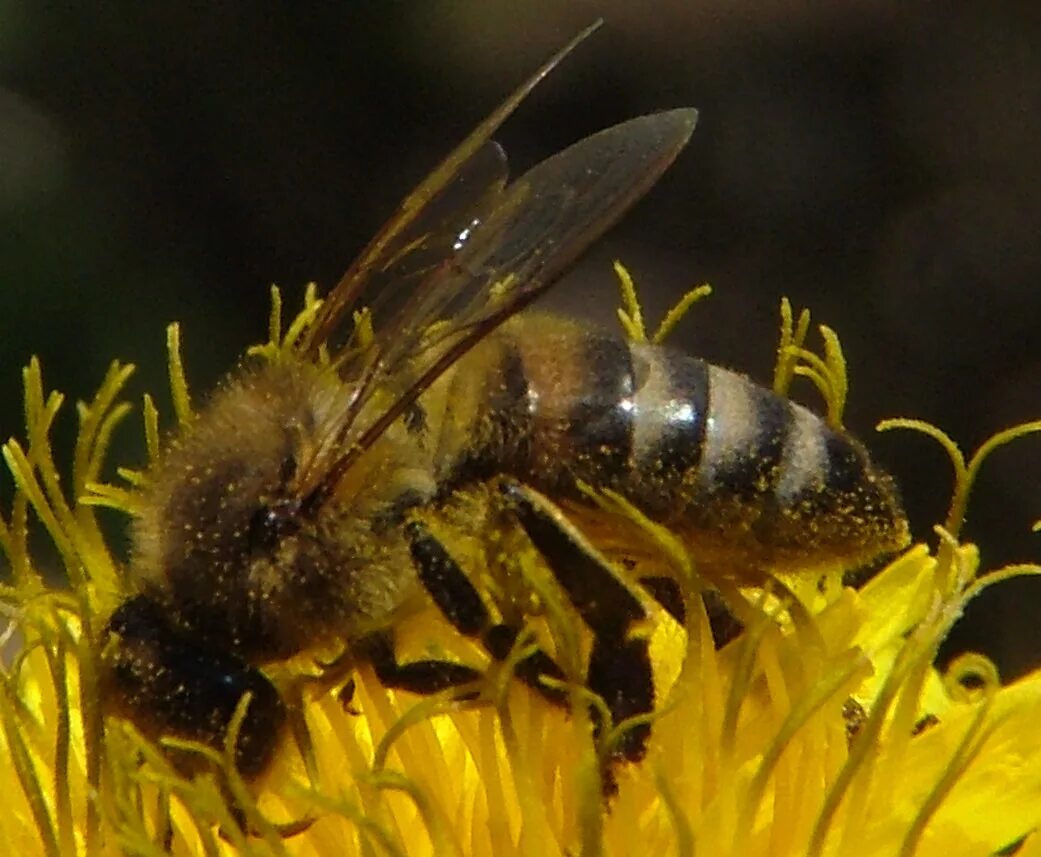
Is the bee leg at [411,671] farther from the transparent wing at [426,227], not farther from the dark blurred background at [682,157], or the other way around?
the dark blurred background at [682,157]

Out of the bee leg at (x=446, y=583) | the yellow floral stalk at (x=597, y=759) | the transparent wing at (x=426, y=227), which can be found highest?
the transparent wing at (x=426, y=227)

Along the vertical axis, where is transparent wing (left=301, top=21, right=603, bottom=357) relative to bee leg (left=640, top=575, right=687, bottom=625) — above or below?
above

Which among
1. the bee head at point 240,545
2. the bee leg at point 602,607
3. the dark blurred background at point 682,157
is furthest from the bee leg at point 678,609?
the dark blurred background at point 682,157

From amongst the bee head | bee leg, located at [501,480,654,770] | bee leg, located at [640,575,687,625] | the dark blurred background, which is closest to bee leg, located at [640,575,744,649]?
bee leg, located at [640,575,687,625]

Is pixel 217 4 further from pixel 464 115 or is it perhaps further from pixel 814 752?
pixel 814 752

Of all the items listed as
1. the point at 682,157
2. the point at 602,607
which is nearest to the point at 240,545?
the point at 602,607

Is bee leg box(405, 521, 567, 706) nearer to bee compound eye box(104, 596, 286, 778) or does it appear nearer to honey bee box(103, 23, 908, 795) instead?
honey bee box(103, 23, 908, 795)

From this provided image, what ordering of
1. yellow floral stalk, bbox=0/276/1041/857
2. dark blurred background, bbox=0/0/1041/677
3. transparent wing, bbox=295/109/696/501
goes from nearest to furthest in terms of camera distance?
transparent wing, bbox=295/109/696/501 → yellow floral stalk, bbox=0/276/1041/857 → dark blurred background, bbox=0/0/1041/677

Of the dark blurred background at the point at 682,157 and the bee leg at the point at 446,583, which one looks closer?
the bee leg at the point at 446,583
